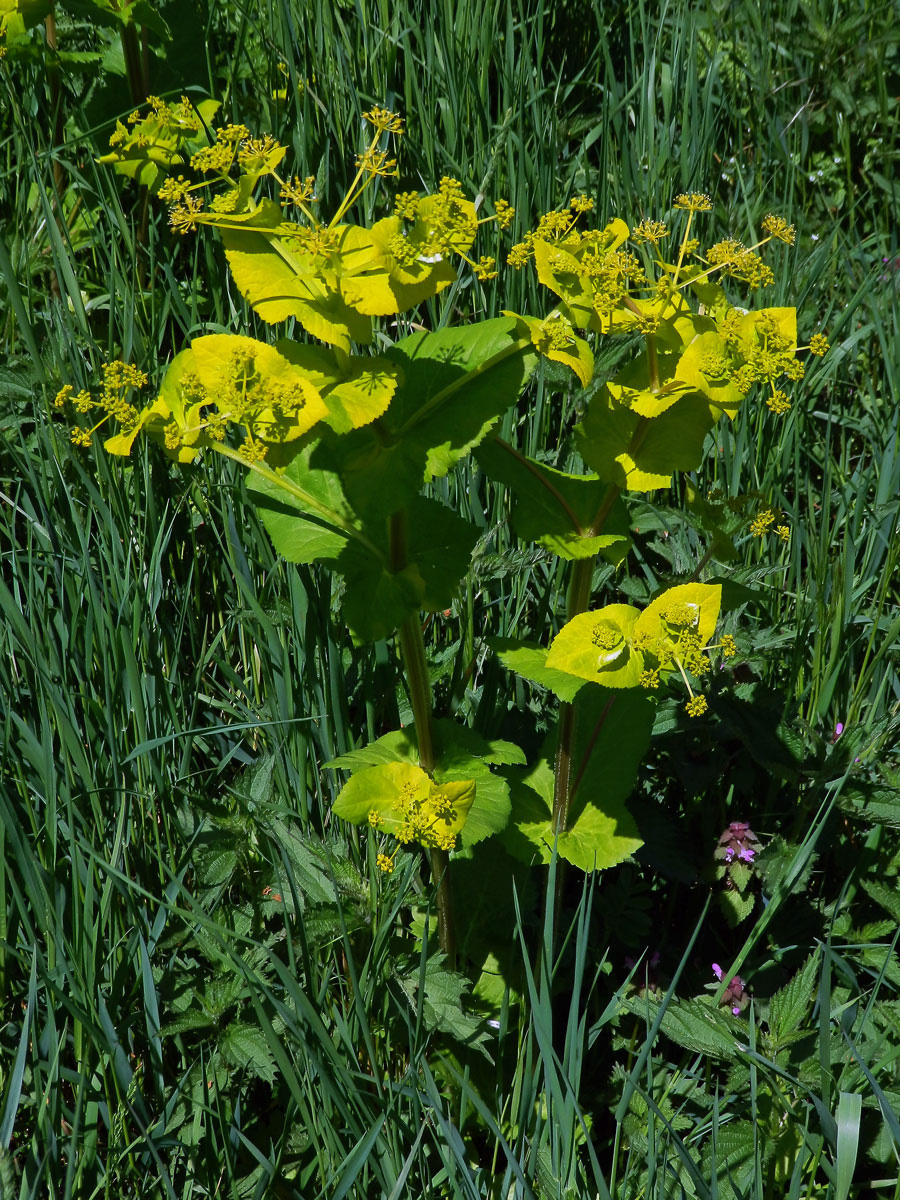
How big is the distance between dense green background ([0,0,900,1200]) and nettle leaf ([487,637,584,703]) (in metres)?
0.30

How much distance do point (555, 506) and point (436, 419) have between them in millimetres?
243

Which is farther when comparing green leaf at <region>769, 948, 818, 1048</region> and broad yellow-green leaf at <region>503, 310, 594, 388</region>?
green leaf at <region>769, 948, 818, 1048</region>

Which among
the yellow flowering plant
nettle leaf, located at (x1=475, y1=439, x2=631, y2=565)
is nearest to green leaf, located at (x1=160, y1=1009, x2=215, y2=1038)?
the yellow flowering plant

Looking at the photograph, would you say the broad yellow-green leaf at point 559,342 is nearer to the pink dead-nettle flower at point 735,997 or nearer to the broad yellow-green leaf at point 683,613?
the broad yellow-green leaf at point 683,613

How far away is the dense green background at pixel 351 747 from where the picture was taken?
1484 millimetres

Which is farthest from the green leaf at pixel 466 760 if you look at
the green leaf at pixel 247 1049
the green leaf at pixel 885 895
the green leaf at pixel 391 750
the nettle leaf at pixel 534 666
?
the green leaf at pixel 885 895

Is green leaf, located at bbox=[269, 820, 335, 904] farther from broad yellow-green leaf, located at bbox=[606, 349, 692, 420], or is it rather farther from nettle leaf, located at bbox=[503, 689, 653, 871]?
broad yellow-green leaf, located at bbox=[606, 349, 692, 420]

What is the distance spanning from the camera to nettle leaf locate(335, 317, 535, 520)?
52.6 inches

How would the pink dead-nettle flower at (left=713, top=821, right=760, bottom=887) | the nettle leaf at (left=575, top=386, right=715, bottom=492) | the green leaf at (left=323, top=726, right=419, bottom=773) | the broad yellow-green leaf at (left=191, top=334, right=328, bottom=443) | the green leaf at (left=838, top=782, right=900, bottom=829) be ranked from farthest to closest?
the pink dead-nettle flower at (left=713, top=821, right=760, bottom=887) < the green leaf at (left=838, top=782, right=900, bottom=829) < the green leaf at (left=323, top=726, right=419, bottom=773) < the nettle leaf at (left=575, top=386, right=715, bottom=492) < the broad yellow-green leaf at (left=191, top=334, right=328, bottom=443)

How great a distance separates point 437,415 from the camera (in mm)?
1379

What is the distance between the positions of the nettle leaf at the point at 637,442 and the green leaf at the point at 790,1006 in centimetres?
85

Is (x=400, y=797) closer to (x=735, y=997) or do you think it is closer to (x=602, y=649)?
(x=602, y=649)

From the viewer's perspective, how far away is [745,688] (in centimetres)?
213

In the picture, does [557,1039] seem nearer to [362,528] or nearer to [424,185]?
[362,528]
